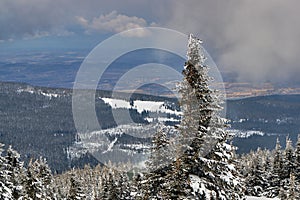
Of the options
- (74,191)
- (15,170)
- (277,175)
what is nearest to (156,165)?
(15,170)

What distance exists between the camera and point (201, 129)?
12.9 metres

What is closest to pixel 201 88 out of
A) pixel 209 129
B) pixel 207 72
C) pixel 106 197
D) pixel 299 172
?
pixel 207 72

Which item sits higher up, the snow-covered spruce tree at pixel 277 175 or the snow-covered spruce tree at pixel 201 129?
the snow-covered spruce tree at pixel 201 129

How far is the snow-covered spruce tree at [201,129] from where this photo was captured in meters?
12.9

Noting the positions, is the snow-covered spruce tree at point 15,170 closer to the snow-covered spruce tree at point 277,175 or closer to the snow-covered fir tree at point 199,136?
the snow-covered fir tree at point 199,136

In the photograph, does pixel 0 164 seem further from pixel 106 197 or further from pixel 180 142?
pixel 106 197

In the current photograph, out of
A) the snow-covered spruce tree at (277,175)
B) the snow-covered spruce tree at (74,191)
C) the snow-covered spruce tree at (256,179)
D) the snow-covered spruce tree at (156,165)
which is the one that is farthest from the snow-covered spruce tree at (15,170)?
the snow-covered spruce tree at (256,179)

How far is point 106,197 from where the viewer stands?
155 feet

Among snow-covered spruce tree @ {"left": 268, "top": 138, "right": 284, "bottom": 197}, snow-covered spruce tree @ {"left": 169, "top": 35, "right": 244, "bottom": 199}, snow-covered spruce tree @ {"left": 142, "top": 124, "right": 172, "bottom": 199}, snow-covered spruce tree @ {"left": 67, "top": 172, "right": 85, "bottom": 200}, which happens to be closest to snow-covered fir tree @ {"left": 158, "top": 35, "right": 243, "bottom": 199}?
snow-covered spruce tree @ {"left": 169, "top": 35, "right": 244, "bottom": 199}

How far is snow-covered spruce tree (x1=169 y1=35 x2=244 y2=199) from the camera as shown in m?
12.9

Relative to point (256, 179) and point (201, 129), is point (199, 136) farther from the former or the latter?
point (256, 179)

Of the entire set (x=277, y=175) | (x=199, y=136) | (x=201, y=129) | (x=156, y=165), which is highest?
(x=201, y=129)

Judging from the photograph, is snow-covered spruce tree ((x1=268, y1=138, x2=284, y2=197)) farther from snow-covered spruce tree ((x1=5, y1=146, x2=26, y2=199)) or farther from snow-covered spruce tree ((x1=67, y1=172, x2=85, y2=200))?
snow-covered spruce tree ((x1=5, y1=146, x2=26, y2=199))

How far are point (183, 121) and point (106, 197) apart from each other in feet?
121
